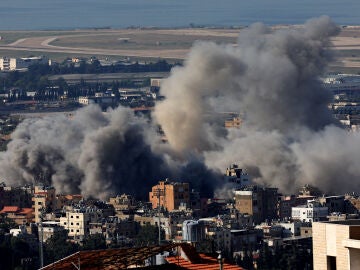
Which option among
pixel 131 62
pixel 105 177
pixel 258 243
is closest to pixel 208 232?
→ pixel 258 243

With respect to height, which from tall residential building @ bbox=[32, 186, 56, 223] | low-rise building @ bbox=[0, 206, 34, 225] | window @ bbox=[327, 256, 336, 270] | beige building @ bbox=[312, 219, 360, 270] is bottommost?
window @ bbox=[327, 256, 336, 270]

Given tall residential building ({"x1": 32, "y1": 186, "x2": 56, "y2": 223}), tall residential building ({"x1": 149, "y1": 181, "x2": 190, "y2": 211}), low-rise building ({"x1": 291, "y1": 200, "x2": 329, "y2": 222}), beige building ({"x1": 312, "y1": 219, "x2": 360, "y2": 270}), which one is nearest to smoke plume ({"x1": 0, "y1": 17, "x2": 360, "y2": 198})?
tall residential building ({"x1": 32, "y1": 186, "x2": 56, "y2": 223})

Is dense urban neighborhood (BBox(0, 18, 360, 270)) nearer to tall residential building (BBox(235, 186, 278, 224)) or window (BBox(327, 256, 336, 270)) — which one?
tall residential building (BBox(235, 186, 278, 224))

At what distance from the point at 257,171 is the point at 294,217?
737cm

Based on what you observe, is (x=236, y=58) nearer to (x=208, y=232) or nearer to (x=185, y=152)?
(x=185, y=152)

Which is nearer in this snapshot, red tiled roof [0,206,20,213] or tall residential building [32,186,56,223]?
tall residential building [32,186,56,223]

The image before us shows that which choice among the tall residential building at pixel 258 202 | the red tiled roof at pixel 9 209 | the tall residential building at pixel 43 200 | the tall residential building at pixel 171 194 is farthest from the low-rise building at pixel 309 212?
the red tiled roof at pixel 9 209

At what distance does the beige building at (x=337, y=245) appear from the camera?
15.1m

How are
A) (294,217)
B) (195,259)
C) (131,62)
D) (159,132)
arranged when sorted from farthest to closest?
(131,62), (159,132), (294,217), (195,259)

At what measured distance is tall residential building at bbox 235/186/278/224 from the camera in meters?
61.7

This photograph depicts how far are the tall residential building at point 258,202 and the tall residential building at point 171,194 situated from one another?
1955 mm

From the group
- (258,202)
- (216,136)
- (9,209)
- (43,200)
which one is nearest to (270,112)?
(216,136)

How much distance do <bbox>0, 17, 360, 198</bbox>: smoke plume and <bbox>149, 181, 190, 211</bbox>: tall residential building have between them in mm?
1816

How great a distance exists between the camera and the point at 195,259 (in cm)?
1602
